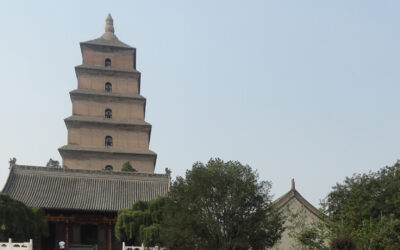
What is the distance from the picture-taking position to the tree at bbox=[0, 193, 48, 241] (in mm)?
21594

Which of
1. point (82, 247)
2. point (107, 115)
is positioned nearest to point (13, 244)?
point (82, 247)

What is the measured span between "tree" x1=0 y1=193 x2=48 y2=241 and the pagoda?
41.8 ft

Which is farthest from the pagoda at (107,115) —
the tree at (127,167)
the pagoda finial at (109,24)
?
the pagoda finial at (109,24)

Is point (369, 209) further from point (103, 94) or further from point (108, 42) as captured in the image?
point (108, 42)

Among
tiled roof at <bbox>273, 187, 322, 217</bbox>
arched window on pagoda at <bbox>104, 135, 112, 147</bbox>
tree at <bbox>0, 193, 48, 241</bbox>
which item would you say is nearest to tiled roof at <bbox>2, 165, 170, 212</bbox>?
arched window on pagoda at <bbox>104, 135, 112, 147</bbox>

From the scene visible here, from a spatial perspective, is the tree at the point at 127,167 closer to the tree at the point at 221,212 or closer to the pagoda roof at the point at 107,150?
the pagoda roof at the point at 107,150

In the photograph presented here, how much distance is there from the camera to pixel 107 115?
38.1 meters

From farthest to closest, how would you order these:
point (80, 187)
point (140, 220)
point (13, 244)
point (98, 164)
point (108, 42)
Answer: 1. point (108, 42)
2. point (98, 164)
3. point (80, 187)
4. point (140, 220)
5. point (13, 244)

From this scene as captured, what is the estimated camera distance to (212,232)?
61.0 ft

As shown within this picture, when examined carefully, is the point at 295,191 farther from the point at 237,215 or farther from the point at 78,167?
the point at 78,167

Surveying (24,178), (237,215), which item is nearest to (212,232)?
(237,215)

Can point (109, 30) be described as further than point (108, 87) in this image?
Yes

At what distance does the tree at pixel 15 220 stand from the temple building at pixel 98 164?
5366 millimetres

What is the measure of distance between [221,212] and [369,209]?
756cm
